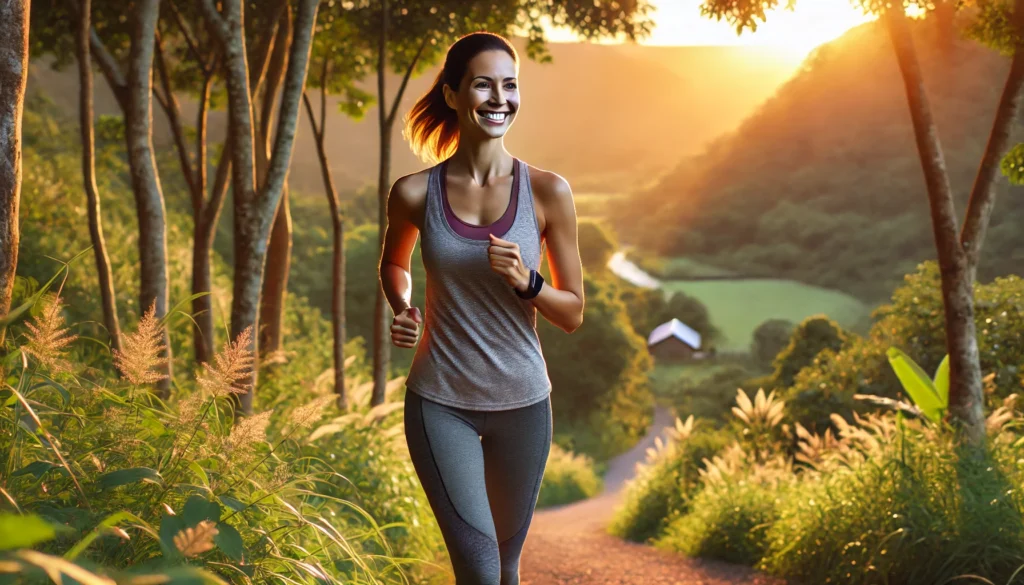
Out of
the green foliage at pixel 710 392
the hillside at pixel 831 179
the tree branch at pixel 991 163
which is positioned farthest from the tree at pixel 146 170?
the hillside at pixel 831 179

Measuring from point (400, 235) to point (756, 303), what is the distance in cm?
4669

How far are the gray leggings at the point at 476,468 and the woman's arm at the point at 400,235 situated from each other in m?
0.39

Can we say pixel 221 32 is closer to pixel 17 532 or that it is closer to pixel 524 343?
pixel 524 343

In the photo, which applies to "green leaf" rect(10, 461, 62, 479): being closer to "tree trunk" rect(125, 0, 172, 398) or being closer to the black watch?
the black watch

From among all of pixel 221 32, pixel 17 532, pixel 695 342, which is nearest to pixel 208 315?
pixel 221 32

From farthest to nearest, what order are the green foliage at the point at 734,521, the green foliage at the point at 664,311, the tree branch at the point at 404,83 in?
the green foliage at the point at 664,311 → the tree branch at the point at 404,83 → the green foliage at the point at 734,521

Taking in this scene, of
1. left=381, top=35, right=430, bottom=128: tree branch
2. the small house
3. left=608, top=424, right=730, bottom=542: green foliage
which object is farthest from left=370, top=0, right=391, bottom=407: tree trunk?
the small house

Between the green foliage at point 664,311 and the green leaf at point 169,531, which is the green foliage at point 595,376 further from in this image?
the green leaf at point 169,531

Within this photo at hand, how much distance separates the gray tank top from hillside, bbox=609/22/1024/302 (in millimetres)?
41816

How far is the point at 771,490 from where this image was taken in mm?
7922

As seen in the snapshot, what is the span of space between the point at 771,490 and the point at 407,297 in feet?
18.6

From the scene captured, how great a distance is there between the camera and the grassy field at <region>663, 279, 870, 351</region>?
45.5m

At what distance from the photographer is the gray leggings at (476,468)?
8.91 feet

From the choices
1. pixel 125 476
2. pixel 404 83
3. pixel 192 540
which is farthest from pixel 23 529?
pixel 404 83
